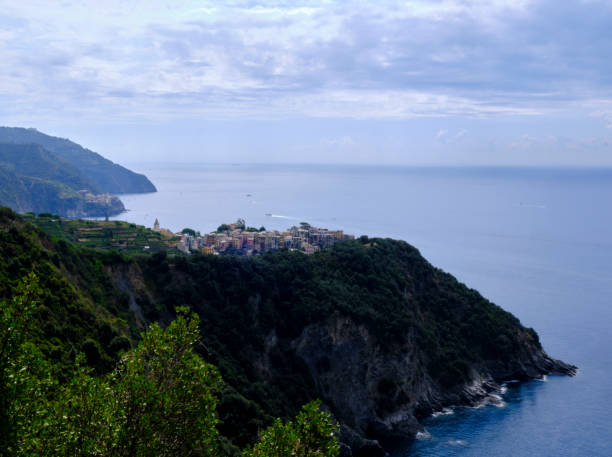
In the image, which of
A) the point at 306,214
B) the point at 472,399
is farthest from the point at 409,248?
the point at 306,214

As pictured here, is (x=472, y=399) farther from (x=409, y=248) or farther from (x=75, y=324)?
(x=75, y=324)

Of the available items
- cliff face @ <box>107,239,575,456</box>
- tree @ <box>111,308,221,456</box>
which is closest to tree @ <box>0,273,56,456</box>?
tree @ <box>111,308,221,456</box>

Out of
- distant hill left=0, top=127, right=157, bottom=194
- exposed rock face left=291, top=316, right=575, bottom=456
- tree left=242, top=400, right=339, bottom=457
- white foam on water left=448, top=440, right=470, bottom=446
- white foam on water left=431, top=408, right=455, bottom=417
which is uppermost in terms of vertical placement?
Result: distant hill left=0, top=127, right=157, bottom=194


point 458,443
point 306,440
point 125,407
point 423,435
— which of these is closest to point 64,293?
point 125,407

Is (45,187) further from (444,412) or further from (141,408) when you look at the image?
(141,408)

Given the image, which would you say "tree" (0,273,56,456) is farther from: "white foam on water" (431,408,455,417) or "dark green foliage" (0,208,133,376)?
"white foam on water" (431,408,455,417)

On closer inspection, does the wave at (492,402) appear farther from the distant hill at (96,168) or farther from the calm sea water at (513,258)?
the distant hill at (96,168)
